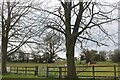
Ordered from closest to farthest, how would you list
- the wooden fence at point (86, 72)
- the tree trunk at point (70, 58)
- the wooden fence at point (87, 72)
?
the wooden fence at point (87, 72) < the wooden fence at point (86, 72) < the tree trunk at point (70, 58)

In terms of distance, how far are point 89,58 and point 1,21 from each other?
6.96 meters

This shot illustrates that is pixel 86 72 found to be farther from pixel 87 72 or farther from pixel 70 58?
pixel 70 58

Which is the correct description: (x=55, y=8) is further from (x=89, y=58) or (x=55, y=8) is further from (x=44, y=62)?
(x=44, y=62)

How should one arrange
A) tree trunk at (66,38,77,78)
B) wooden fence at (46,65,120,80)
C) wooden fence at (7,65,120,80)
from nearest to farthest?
wooden fence at (7,65,120,80) → wooden fence at (46,65,120,80) → tree trunk at (66,38,77,78)

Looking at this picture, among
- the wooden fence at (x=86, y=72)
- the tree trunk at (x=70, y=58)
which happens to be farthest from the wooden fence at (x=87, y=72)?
the tree trunk at (x=70, y=58)

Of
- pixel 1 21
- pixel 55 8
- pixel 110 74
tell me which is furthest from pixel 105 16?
pixel 1 21

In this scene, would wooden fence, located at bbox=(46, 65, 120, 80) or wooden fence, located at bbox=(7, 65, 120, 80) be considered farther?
wooden fence, located at bbox=(46, 65, 120, 80)

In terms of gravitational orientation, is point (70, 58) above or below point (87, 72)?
above

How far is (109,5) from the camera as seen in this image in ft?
49.9

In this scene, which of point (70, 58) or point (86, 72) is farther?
point (86, 72)

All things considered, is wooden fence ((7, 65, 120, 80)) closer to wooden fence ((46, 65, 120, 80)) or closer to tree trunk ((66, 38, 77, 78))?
wooden fence ((46, 65, 120, 80))

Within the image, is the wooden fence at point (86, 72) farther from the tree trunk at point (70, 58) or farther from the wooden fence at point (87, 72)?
the tree trunk at point (70, 58)

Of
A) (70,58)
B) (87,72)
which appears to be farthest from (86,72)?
(70,58)

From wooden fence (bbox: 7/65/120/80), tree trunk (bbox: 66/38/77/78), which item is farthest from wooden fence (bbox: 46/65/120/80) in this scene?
tree trunk (bbox: 66/38/77/78)
